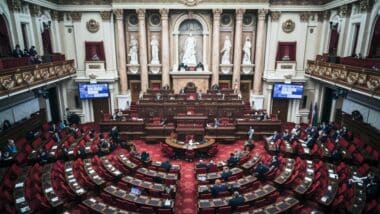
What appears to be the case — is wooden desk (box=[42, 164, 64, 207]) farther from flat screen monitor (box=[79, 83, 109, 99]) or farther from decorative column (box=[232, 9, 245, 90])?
decorative column (box=[232, 9, 245, 90])

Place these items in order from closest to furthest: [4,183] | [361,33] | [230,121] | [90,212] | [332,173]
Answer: [90,212]
[4,183]
[332,173]
[361,33]
[230,121]

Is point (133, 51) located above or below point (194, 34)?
below

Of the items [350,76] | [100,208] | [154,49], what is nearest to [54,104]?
[154,49]

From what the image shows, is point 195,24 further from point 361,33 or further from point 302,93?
point 361,33

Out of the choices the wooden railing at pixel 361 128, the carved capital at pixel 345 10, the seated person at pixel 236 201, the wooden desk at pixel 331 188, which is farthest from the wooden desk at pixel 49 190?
the carved capital at pixel 345 10

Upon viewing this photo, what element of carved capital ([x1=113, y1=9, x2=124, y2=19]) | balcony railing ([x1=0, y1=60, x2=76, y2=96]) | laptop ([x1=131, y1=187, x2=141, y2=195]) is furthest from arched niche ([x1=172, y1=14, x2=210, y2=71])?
laptop ([x1=131, y1=187, x2=141, y2=195])

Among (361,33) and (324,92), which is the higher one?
(361,33)

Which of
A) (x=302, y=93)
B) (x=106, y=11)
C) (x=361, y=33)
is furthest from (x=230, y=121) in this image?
(x=106, y=11)

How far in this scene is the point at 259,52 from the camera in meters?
20.8

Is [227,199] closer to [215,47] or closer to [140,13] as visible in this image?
[215,47]

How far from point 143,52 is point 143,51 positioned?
78 mm

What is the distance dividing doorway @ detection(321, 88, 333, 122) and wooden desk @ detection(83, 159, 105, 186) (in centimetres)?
1681

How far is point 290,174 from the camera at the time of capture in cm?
1124

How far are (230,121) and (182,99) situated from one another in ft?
12.8
